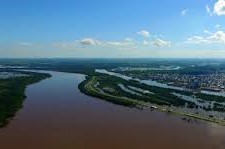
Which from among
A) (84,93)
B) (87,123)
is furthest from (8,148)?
(84,93)

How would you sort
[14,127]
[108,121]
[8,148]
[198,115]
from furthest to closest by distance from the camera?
[198,115] < [108,121] < [14,127] < [8,148]

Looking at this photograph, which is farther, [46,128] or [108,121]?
[108,121]

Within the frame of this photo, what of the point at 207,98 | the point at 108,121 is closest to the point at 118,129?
the point at 108,121

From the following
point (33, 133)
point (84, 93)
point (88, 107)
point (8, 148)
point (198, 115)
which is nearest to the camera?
point (8, 148)

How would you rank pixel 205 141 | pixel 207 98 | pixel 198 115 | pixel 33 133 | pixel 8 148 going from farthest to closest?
pixel 207 98 → pixel 198 115 → pixel 33 133 → pixel 205 141 → pixel 8 148

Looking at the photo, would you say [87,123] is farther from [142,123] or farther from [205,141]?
[205,141]

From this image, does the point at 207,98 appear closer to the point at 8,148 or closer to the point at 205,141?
the point at 205,141
